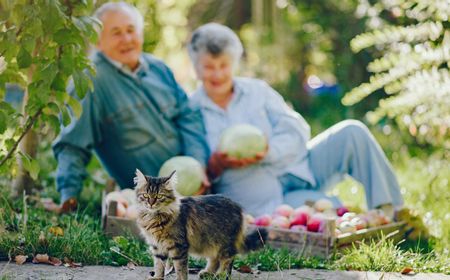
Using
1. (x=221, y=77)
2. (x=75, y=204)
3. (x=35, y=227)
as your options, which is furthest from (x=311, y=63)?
(x=35, y=227)

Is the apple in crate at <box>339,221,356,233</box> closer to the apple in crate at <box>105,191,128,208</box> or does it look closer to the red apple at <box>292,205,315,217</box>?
the red apple at <box>292,205,315,217</box>

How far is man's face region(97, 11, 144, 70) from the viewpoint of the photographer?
538 cm

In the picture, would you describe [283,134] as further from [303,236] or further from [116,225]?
[116,225]

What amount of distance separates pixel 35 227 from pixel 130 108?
140 cm

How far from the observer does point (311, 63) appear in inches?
462

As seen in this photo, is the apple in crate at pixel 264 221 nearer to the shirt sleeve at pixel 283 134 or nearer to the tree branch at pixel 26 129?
the shirt sleeve at pixel 283 134

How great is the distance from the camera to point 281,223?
15.9ft

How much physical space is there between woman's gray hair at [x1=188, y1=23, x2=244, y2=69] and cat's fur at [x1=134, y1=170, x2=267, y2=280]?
183cm

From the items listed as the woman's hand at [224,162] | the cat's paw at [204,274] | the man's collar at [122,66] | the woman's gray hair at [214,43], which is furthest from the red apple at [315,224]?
the man's collar at [122,66]

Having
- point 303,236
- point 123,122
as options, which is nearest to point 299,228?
point 303,236

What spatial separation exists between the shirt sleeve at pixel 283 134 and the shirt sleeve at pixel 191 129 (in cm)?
46

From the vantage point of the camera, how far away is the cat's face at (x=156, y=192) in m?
3.64

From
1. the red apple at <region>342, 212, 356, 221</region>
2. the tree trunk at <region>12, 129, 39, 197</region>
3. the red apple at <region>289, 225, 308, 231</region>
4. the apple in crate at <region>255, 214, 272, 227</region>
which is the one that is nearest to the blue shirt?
the apple in crate at <region>255, 214, 272, 227</region>

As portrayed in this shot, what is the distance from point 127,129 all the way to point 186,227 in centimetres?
181
